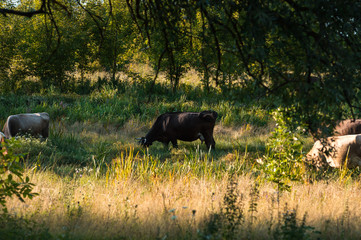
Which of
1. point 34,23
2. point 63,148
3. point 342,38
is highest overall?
point 34,23

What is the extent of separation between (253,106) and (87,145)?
7332 mm

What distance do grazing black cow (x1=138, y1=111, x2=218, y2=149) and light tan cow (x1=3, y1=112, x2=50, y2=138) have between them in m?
2.91

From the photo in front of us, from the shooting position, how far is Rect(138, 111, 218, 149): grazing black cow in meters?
11.1

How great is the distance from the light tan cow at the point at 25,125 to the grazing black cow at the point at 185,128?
2907 millimetres

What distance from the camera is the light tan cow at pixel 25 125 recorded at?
35.1ft

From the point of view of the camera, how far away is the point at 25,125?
10805mm

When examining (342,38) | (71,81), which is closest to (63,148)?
(342,38)

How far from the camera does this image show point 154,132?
11492mm

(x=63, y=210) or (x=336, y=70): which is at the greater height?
(x=336, y=70)

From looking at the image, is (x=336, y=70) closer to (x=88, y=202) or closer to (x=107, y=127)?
(x=88, y=202)

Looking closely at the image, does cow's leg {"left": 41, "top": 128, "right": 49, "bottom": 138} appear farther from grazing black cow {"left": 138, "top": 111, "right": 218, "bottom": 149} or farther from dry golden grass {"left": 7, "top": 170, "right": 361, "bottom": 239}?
dry golden grass {"left": 7, "top": 170, "right": 361, "bottom": 239}

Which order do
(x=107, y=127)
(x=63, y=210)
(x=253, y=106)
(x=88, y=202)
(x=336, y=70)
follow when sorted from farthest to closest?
(x=253, y=106) < (x=107, y=127) < (x=88, y=202) < (x=63, y=210) < (x=336, y=70)

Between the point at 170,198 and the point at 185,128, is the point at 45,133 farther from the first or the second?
the point at 170,198

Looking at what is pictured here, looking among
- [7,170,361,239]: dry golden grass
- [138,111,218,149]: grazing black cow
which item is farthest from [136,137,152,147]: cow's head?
[7,170,361,239]: dry golden grass
